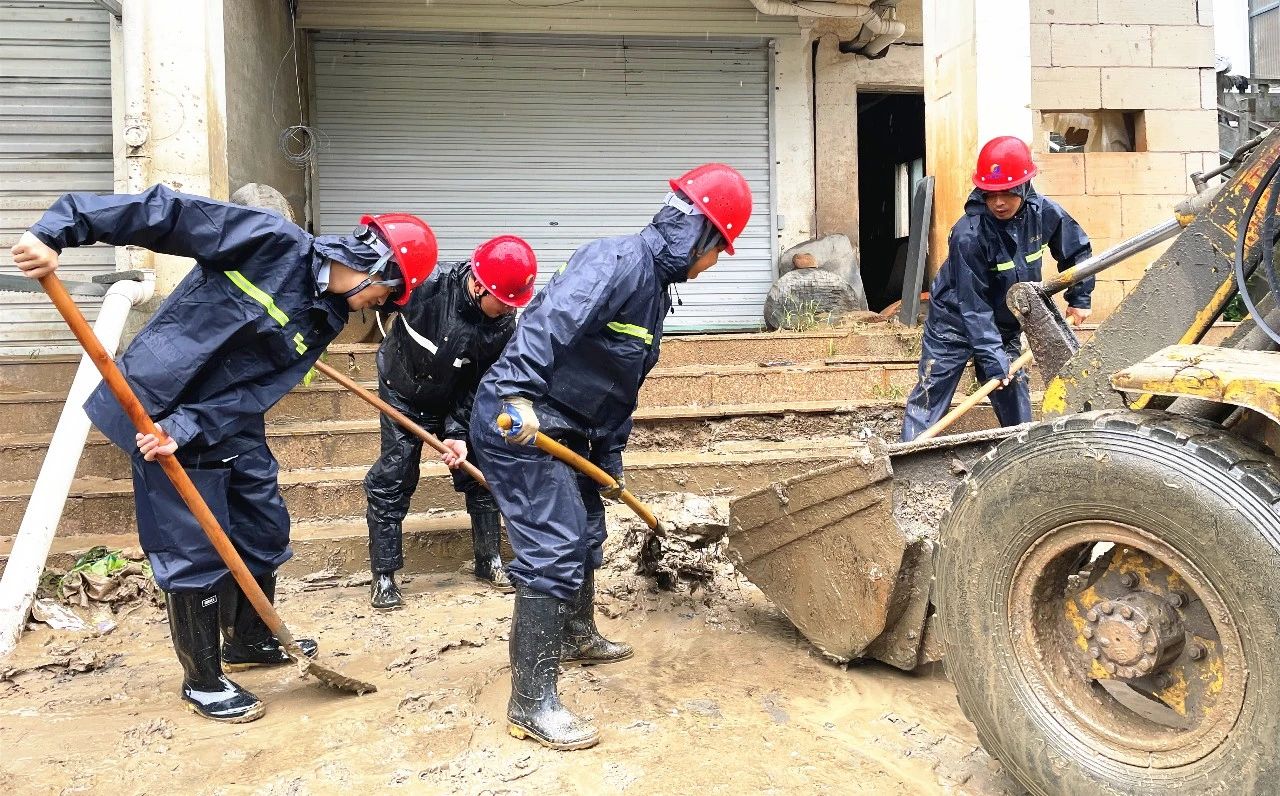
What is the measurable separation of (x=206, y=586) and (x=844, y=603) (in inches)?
86.7

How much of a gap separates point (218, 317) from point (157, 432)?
0.43m

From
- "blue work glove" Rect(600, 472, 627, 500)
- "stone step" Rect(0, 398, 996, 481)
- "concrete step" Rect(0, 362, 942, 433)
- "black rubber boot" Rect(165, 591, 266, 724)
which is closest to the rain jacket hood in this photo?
"blue work glove" Rect(600, 472, 627, 500)

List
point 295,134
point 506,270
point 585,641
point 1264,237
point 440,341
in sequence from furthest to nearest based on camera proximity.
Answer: point 295,134
point 440,341
point 506,270
point 585,641
point 1264,237

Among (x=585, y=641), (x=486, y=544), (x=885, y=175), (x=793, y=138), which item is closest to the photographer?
(x=585, y=641)

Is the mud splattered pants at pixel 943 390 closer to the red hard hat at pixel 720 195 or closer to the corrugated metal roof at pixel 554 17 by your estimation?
the red hard hat at pixel 720 195

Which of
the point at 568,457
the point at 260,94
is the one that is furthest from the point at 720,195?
the point at 260,94

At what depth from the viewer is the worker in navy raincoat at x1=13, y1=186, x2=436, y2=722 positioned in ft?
10.1

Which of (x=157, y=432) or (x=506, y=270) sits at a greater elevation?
(x=506, y=270)

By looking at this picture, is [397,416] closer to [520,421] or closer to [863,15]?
[520,421]

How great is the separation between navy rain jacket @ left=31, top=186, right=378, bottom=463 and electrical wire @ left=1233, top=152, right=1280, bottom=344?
8.57ft

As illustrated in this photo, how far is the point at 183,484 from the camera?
300 centimetres

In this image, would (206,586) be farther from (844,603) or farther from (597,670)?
(844,603)

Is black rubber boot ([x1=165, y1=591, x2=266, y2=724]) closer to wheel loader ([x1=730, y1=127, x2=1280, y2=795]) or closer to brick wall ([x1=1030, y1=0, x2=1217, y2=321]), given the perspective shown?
wheel loader ([x1=730, y1=127, x2=1280, y2=795])

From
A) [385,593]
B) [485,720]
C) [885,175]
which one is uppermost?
[885,175]
